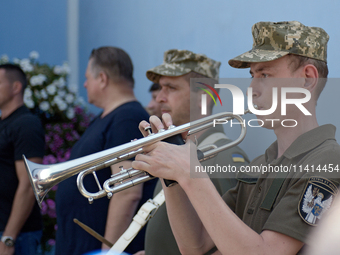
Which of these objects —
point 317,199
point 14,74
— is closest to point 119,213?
point 317,199

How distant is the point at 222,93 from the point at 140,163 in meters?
1.14

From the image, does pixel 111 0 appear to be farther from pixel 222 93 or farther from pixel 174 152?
pixel 174 152

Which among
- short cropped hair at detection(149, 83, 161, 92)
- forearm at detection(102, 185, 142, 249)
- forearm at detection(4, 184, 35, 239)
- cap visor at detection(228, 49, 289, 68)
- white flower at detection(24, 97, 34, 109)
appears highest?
cap visor at detection(228, 49, 289, 68)

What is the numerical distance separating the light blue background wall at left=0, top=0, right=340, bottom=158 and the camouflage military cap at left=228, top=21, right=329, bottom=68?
40 centimetres

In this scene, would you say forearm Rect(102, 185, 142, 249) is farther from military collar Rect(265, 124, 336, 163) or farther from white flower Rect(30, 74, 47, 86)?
white flower Rect(30, 74, 47, 86)


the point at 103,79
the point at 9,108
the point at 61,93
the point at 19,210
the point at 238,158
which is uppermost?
the point at 103,79

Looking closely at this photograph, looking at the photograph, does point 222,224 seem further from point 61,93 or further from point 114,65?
point 61,93

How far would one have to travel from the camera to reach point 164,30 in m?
3.53

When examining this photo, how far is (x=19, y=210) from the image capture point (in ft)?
9.24

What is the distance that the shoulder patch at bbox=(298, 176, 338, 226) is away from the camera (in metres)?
1.15

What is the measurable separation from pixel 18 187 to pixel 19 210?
0.55ft

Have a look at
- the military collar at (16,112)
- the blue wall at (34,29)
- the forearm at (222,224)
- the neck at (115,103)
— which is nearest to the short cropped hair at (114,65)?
the neck at (115,103)

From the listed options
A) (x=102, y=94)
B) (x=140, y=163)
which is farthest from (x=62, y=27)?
(x=140, y=163)

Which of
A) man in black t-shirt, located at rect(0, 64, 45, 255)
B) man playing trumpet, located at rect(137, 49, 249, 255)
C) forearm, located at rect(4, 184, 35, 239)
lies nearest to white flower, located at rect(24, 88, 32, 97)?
man in black t-shirt, located at rect(0, 64, 45, 255)
